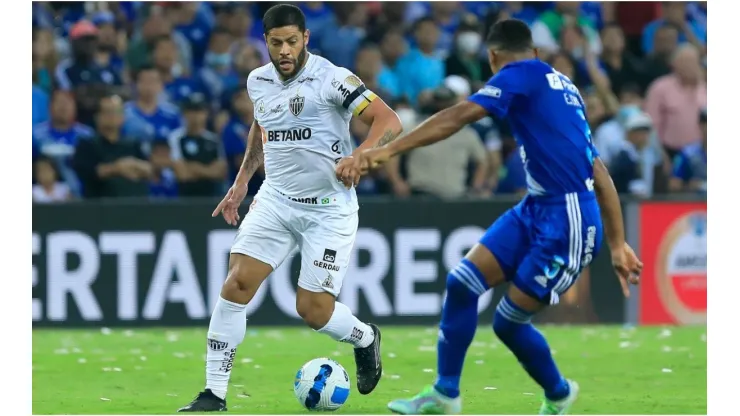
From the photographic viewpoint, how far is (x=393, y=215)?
15.8m

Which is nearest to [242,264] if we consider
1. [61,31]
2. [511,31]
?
[511,31]

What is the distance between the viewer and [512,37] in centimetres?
845

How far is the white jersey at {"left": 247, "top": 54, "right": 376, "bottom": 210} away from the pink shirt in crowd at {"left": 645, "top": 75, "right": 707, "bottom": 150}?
29.8 ft

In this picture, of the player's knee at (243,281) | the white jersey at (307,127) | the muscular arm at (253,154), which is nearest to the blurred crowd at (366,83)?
the muscular arm at (253,154)

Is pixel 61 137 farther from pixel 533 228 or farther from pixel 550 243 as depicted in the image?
pixel 550 243

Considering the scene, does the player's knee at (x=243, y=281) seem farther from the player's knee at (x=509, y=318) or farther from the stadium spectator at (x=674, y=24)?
the stadium spectator at (x=674, y=24)

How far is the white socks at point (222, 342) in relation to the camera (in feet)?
30.0

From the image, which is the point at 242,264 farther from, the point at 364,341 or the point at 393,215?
the point at 393,215

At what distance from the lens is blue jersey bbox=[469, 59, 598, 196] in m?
8.28

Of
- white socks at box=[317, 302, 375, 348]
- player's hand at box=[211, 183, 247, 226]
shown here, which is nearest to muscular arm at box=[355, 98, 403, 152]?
player's hand at box=[211, 183, 247, 226]

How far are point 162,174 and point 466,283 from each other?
Answer: 8.01m

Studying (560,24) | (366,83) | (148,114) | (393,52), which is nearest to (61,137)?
(148,114)

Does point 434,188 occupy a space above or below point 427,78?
below

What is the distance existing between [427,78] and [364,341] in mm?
8247
